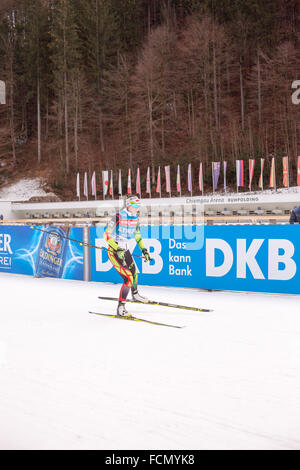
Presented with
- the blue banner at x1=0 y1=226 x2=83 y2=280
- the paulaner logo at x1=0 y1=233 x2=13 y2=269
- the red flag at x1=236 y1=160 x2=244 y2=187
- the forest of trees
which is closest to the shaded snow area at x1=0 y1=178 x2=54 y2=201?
the forest of trees

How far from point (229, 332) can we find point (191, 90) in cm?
5144

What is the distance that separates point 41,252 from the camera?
42.9ft

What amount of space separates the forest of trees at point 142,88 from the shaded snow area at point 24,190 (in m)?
2.08

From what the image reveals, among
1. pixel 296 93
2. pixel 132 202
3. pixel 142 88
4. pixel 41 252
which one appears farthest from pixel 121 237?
pixel 142 88

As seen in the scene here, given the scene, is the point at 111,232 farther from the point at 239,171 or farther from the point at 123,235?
the point at 239,171

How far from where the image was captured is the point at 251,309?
792 cm

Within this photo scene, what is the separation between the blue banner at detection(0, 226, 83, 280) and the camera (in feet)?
40.3

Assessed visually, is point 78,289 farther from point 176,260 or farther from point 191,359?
point 191,359

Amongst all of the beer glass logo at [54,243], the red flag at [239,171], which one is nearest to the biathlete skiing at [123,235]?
the beer glass logo at [54,243]

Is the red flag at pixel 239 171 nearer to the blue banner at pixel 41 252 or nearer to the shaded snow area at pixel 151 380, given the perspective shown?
the blue banner at pixel 41 252

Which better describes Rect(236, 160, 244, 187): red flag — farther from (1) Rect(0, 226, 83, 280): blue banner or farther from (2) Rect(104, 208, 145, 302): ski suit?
(2) Rect(104, 208, 145, 302): ski suit

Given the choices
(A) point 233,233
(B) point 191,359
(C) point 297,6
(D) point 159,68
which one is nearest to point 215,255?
(A) point 233,233

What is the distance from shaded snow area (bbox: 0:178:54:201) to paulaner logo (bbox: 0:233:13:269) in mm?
35963

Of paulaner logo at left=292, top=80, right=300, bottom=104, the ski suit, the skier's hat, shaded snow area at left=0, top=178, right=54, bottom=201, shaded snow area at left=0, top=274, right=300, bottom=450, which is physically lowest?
shaded snow area at left=0, top=274, right=300, bottom=450
